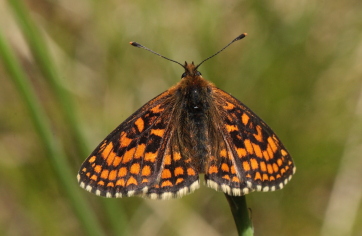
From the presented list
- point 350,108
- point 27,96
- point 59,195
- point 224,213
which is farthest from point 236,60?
point 27,96

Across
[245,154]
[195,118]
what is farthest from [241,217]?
[195,118]

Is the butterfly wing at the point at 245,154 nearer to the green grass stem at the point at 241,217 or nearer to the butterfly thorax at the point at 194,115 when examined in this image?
the butterfly thorax at the point at 194,115

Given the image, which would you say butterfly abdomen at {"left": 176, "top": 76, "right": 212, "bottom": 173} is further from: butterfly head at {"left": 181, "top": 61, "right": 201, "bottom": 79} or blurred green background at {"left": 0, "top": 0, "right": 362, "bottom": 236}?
blurred green background at {"left": 0, "top": 0, "right": 362, "bottom": 236}

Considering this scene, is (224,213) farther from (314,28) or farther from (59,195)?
(314,28)

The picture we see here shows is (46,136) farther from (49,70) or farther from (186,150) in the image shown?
(186,150)

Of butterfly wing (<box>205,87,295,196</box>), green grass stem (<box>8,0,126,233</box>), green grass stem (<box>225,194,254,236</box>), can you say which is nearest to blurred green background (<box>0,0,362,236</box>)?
green grass stem (<box>8,0,126,233</box>)

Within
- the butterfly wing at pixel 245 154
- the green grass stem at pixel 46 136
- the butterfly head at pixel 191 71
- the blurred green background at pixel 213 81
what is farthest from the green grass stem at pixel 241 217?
the blurred green background at pixel 213 81
